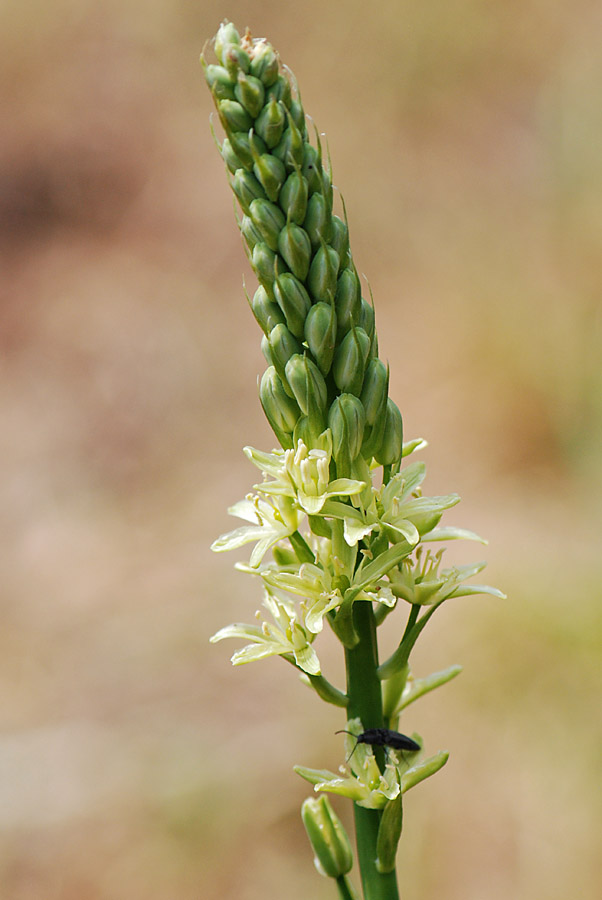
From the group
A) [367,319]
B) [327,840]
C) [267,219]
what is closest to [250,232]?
[267,219]

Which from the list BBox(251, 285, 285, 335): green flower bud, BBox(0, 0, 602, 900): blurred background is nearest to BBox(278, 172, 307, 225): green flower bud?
BBox(251, 285, 285, 335): green flower bud

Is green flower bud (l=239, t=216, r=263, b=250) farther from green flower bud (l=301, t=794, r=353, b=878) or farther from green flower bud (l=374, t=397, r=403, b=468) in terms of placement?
green flower bud (l=301, t=794, r=353, b=878)

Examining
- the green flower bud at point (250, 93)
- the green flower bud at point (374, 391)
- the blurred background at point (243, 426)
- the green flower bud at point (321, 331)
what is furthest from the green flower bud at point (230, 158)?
the blurred background at point (243, 426)

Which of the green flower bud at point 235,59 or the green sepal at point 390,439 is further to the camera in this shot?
the green sepal at point 390,439

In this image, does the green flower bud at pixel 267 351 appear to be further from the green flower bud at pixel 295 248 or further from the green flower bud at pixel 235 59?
the green flower bud at pixel 235 59

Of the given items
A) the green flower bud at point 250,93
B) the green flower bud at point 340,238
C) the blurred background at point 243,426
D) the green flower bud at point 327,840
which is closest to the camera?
the green flower bud at point 250,93

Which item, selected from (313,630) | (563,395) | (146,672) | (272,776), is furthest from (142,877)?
(563,395)

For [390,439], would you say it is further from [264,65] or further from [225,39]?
[225,39]

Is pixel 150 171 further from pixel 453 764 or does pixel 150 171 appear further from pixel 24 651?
pixel 453 764
